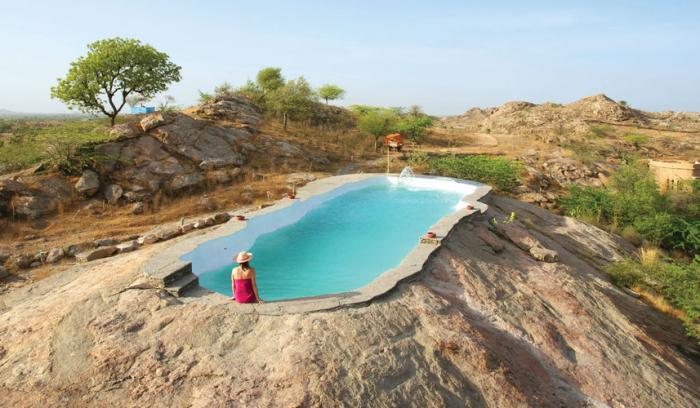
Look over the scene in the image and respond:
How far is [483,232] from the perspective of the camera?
866 centimetres

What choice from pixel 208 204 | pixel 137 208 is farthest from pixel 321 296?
pixel 137 208

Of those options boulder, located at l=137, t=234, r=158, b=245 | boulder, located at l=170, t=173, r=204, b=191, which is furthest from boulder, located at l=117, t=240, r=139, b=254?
boulder, located at l=170, t=173, r=204, b=191

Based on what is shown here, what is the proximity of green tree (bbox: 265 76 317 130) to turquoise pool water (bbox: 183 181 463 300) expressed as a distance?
9753 mm

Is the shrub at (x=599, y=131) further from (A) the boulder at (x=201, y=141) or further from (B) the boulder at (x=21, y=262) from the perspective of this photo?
(B) the boulder at (x=21, y=262)

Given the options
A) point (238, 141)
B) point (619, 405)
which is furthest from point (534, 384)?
point (238, 141)

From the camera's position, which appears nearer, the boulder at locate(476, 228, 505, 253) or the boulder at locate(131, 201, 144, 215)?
the boulder at locate(476, 228, 505, 253)

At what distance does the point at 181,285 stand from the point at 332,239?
4.42m

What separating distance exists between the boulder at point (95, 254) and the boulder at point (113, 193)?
3.43m

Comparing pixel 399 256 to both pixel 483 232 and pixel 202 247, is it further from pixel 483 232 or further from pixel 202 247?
pixel 202 247

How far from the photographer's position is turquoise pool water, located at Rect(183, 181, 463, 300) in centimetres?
695

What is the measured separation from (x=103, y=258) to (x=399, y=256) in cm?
595

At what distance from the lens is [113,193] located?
38.0 ft

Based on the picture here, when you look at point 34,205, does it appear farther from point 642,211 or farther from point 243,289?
point 642,211

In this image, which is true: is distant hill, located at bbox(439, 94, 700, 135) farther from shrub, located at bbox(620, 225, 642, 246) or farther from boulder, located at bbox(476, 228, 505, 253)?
boulder, located at bbox(476, 228, 505, 253)
